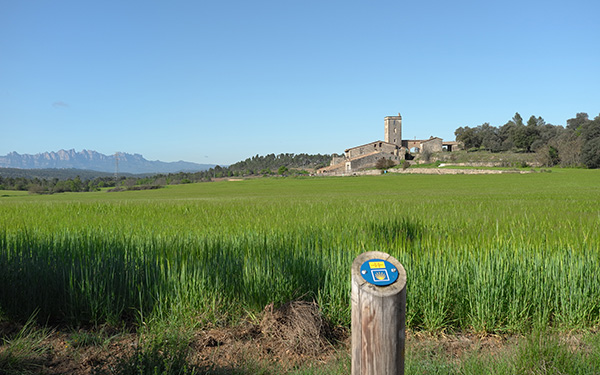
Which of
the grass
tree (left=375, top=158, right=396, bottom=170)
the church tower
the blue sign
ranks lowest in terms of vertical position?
the grass

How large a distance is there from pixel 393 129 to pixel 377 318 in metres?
113

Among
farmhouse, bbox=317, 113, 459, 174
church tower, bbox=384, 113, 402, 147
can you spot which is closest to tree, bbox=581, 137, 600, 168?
farmhouse, bbox=317, 113, 459, 174

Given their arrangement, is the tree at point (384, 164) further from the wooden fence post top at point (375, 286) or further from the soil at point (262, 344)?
the wooden fence post top at point (375, 286)

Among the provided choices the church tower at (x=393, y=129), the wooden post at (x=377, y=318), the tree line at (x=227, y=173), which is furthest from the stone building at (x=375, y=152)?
the wooden post at (x=377, y=318)

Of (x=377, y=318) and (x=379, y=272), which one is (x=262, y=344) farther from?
(x=379, y=272)

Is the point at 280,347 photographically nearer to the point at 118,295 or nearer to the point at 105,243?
the point at 118,295

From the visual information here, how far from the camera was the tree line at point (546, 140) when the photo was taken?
60625 millimetres

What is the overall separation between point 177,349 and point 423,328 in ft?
7.42

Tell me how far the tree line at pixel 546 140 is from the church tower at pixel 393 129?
14.9 metres

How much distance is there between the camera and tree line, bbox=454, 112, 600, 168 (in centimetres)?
6062

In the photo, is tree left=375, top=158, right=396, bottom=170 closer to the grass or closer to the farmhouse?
the farmhouse

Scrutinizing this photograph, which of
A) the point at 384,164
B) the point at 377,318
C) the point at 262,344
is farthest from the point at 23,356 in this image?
the point at 384,164

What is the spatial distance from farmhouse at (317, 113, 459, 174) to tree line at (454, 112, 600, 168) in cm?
769

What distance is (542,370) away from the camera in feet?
8.66
